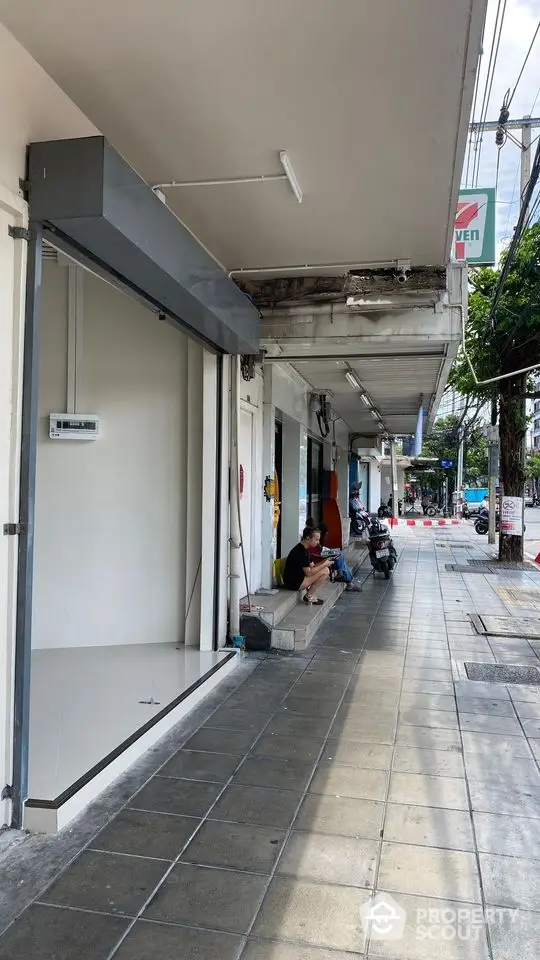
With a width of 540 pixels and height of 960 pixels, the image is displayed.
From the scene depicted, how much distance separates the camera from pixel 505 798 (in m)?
3.31

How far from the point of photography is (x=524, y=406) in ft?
41.6

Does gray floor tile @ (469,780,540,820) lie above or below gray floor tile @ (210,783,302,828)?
below

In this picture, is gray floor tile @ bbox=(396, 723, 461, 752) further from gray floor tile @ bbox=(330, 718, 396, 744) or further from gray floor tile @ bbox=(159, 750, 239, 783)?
gray floor tile @ bbox=(159, 750, 239, 783)

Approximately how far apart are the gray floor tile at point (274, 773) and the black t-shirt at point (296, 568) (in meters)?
3.59

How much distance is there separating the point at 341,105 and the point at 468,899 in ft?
11.9

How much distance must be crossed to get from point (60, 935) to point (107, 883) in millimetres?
304

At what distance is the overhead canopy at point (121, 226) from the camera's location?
113 inches

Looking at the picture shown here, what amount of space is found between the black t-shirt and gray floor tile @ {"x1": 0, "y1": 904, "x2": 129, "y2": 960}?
5026 mm

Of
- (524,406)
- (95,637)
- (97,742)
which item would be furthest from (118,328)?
(524,406)

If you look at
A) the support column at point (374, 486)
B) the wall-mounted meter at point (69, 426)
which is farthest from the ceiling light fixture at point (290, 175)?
the support column at point (374, 486)

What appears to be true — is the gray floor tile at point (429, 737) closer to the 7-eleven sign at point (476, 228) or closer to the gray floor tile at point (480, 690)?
the gray floor tile at point (480, 690)

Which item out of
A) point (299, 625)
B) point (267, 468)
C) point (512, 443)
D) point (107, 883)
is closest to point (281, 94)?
point (107, 883)

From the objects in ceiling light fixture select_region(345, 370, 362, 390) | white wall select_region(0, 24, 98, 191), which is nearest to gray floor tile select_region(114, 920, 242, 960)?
white wall select_region(0, 24, 98, 191)

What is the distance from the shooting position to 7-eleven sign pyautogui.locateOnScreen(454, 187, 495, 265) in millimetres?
7691
